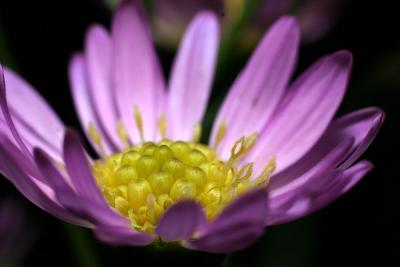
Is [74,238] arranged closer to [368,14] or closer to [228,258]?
[228,258]

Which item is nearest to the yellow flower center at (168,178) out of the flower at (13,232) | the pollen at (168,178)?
the pollen at (168,178)

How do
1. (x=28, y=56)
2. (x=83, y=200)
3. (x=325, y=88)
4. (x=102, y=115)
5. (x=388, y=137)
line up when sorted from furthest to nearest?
(x=28, y=56) < (x=388, y=137) < (x=102, y=115) < (x=325, y=88) < (x=83, y=200)

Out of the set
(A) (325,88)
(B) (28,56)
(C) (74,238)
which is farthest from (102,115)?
(B) (28,56)

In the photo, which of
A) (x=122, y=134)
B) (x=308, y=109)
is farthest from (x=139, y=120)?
(x=308, y=109)

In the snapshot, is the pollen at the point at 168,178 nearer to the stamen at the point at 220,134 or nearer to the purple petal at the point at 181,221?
the stamen at the point at 220,134

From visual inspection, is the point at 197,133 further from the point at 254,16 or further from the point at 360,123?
the point at 254,16

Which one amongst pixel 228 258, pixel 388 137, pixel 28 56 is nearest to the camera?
pixel 228 258

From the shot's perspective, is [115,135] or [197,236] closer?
[197,236]
